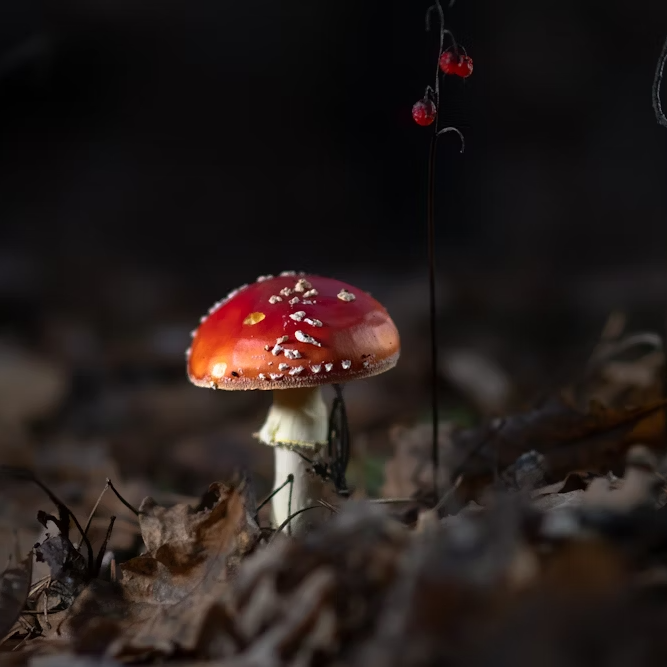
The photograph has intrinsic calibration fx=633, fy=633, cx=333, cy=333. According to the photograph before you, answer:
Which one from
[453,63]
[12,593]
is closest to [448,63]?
[453,63]

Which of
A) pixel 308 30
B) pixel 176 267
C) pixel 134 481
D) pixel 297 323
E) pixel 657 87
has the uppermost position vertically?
pixel 308 30

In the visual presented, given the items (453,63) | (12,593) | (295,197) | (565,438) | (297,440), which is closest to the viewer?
(12,593)

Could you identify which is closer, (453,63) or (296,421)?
(453,63)

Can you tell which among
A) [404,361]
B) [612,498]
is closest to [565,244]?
[404,361]

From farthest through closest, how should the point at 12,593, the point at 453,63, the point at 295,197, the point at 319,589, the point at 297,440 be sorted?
the point at 295,197
the point at 297,440
the point at 453,63
the point at 12,593
the point at 319,589

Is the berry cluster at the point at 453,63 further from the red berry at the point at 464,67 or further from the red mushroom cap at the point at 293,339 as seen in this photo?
the red mushroom cap at the point at 293,339

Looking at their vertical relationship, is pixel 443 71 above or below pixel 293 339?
above

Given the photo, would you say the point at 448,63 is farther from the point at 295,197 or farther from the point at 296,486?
the point at 295,197

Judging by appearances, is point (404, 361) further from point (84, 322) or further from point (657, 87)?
point (657, 87)
